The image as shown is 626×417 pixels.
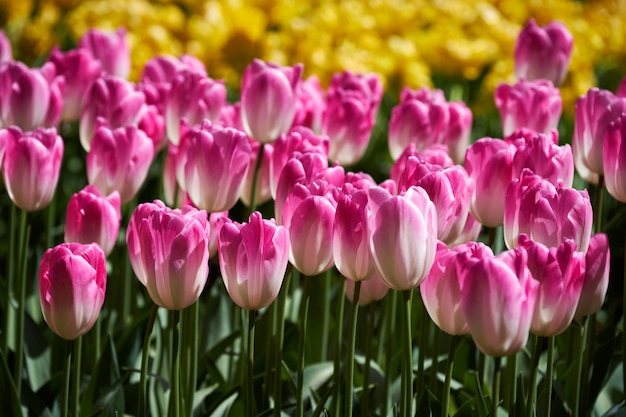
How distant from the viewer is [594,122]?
5.82ft

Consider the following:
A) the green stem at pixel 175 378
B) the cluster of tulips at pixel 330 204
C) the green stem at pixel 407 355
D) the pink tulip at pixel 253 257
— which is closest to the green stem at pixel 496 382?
the cluster of tulips at pixel 330 204

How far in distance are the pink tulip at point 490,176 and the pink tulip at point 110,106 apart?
35.0 inches

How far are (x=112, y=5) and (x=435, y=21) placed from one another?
1791 mm

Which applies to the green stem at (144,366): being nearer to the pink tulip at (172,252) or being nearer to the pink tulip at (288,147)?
the pink tulip at (172,252)

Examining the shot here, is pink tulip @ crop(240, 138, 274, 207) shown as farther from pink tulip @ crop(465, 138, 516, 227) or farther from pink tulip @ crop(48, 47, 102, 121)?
pink tulip @ crop(48, 47, 102, 121)

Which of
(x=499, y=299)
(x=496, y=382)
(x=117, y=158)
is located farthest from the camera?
(x=117, y=158)

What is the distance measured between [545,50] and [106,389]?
1416 millimetres

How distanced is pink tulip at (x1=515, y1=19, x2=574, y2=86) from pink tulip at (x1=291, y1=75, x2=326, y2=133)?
0.55 metres

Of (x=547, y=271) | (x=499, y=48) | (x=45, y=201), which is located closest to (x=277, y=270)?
(x=547, y=271)

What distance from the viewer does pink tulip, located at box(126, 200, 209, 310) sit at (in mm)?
1352

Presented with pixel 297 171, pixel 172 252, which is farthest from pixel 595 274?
pixel 172 252

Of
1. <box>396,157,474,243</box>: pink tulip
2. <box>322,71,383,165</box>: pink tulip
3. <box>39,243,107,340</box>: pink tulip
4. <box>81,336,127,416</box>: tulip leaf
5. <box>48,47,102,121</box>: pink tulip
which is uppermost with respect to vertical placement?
<box>48,47,102,121</box>: pink tulip

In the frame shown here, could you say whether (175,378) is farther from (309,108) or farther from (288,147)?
(309,108)

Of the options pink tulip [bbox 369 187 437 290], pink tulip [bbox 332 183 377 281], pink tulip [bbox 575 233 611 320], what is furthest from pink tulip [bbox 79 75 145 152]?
pink tulip [bbox 575 233 611 320]
